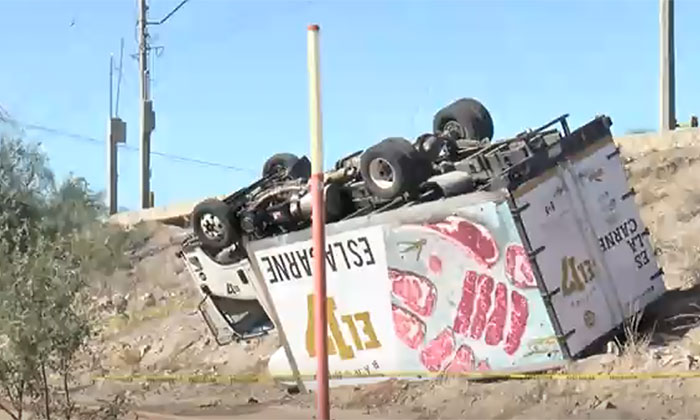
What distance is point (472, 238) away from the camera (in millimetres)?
13422

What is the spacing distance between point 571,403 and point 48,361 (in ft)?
19.1

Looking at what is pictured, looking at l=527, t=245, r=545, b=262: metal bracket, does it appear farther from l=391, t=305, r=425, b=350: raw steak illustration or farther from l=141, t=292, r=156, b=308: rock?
l=141, t=292, r=156, b=308: rock

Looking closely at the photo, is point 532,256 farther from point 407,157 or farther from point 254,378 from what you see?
point 254,378

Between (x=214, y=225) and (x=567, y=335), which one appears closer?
(x=567, y=335)

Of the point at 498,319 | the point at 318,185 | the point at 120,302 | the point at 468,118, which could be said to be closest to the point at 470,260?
the point at 498,319

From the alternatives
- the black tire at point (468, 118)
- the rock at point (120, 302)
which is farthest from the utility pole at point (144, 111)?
the black tire at point (468, 118)

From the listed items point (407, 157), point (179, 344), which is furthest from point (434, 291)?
point (179, 344)

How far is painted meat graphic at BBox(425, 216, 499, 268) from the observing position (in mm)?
13305

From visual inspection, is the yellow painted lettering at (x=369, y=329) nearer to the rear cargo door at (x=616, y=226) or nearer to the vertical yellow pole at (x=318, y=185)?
the rear cargo door at (x=616, y=226)

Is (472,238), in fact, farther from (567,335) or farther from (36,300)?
(36,300)

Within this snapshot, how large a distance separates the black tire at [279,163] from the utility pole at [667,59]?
34.9 feet

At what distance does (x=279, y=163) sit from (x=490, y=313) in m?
4.61

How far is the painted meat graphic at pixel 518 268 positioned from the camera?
42.9ft

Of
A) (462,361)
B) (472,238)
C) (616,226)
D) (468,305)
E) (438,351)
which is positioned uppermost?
(616,226)
